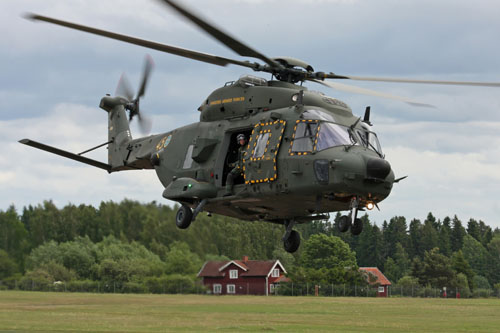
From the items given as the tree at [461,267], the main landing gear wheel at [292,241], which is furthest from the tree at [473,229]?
the main landing gear wheel at [292,241]

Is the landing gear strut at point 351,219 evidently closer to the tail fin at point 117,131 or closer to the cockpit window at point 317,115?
the cockpit window at point 317,115

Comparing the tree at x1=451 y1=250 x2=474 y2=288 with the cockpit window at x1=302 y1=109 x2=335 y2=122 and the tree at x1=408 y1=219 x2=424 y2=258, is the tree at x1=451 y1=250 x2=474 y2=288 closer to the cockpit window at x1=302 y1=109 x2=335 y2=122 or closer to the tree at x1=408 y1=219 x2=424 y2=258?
the tree at x1=408 y1=219 x2=424 y2=258

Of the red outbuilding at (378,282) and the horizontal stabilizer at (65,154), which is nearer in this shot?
the horizontal stabilizer at (65,154)

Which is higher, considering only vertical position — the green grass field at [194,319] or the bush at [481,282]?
the bush at [481,282]

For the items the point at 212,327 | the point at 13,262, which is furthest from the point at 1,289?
the point at 212,327

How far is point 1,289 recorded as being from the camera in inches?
3477

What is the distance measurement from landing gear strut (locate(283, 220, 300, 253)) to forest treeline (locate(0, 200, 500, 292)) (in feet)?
88.4

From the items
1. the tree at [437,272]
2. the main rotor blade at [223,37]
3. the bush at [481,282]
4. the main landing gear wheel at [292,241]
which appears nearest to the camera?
the main rotor blade at [223,37]

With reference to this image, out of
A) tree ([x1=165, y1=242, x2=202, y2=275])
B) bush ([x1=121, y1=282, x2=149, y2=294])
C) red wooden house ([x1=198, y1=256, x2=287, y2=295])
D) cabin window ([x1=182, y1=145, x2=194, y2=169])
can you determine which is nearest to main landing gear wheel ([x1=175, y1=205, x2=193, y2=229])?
cabin window ([x1=182, y1=145, x2=194, y2=169])

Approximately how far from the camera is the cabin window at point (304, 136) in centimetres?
2319

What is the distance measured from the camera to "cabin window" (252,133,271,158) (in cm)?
2412

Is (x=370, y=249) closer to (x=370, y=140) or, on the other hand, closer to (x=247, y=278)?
(x=247, y=278)

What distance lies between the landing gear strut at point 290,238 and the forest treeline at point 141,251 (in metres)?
27.0

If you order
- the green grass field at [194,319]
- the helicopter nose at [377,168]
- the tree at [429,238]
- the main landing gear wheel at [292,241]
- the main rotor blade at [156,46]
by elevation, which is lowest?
the green grass field at [194,319]
